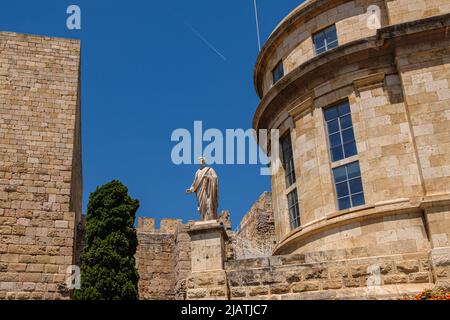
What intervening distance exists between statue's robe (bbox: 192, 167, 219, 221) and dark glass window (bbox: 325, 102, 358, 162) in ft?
13.3

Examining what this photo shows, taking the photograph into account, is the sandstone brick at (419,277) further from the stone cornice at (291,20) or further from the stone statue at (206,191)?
the stone cornice at (291,20)

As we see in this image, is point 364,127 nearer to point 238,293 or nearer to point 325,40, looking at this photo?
point 325,40

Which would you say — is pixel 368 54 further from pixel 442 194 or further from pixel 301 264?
pixel 301 264

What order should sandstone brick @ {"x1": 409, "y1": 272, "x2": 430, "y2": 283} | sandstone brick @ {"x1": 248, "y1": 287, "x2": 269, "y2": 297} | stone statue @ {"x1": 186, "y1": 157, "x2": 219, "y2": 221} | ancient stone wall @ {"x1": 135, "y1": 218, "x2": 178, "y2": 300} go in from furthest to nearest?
ancient stone wall @ {"x1": 135, "y1": 218, "x2": 178, "y2": 300} → stone statue @ {"x1": 186, "y1": 157, "x2": 219, "y2": 221} → sandstone brick @ {"x1": 248, "y1": 287, "x2": 269, "y2": 297} → sandstone brick @ {"x1": 409, "y1": 272, "x2": 430, "y2": 283}

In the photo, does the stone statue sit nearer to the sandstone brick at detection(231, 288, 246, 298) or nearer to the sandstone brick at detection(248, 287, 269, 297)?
the sandstone brick at detection(231, 288, 246, 298)

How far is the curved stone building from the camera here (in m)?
13.6

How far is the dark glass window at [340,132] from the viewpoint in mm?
15328

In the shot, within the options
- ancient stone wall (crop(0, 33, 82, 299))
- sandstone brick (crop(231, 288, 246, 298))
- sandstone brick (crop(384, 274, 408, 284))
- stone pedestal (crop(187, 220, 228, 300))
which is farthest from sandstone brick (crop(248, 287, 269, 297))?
ancient stone wall (crop(0, 33, 82, 299))

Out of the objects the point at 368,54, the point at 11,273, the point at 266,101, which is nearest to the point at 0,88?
the point at 11,273

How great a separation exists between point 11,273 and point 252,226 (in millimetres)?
22111

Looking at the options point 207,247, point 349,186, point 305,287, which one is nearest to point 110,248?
point 207,247

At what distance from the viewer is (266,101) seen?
18031 millimetres

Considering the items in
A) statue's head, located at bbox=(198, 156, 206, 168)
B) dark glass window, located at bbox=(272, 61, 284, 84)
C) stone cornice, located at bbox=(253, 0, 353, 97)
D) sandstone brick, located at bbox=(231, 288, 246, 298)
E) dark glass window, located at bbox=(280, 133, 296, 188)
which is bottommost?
sandstone brick, located at bbox=(231, 288, 246, 298)
